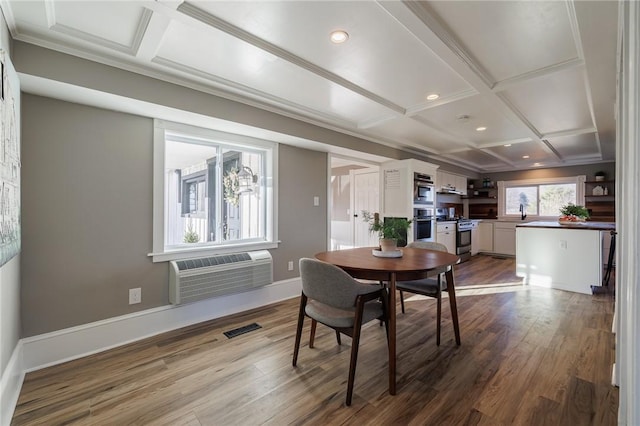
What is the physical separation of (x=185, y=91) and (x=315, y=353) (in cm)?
241

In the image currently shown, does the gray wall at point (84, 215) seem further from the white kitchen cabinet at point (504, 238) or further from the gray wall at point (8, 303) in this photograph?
the white kitchen cabinet at point (504, 238)

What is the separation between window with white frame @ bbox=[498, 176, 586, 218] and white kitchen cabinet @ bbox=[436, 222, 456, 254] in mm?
2329

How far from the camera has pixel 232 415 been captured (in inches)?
62.7

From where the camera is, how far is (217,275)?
2.87 m

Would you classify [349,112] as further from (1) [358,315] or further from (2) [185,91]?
(1) [358,315]

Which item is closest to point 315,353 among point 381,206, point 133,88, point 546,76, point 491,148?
point 133,88

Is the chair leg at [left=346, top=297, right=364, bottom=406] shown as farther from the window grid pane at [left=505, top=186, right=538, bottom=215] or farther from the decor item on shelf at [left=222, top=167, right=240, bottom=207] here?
the window grid pane at [left=505, top=186, right=538, bottom=215]

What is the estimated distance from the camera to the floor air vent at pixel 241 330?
2.60 metres

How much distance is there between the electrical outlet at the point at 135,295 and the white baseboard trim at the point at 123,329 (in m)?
0.11

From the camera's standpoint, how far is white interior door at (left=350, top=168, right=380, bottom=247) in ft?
18.9

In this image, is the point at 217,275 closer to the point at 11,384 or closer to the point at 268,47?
the point at 11,384

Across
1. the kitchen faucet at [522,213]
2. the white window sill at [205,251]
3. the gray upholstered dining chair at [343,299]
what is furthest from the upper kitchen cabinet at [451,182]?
the gray upholstered dining chair at [343,299]

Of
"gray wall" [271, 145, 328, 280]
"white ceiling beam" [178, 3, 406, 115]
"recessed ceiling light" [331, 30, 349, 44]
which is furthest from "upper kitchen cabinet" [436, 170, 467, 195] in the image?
"recessed ceiling light" [331, 30, 349, 44]

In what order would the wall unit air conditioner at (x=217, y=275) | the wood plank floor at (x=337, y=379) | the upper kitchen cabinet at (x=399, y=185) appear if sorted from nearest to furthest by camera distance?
the wood plank floor at (x=337, y=379) → the wall unit air conditioner at (x=217, y=275) → the upper kitchen cabinet at (x=399, y=185)
